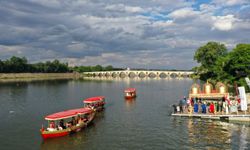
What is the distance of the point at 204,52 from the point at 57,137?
367ft

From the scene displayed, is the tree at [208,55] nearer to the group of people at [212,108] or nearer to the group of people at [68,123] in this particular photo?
the group of people at [212,108]

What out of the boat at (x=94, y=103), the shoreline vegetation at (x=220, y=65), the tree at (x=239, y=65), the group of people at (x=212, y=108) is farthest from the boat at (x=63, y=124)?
the tree at (x=239, y=65)

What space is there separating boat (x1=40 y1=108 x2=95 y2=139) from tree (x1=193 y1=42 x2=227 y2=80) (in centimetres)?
9996

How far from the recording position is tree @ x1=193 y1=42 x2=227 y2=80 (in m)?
132

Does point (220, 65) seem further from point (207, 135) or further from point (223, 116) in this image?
point (207, 135)

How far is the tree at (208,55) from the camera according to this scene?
13200cm

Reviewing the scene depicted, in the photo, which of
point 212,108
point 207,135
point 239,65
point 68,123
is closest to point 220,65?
point 239,65

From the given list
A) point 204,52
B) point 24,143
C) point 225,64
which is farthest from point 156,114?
point 204,52

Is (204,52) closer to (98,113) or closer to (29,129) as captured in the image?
(98,113)

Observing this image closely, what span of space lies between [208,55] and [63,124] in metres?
106

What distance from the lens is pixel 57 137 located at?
35.2m

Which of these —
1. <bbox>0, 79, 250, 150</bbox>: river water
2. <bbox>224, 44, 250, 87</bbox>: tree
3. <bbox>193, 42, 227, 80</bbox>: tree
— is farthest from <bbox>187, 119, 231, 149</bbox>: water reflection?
<bbox>193, 42, 227, 80</bbox>: tree

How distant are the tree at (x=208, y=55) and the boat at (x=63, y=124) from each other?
9996cm

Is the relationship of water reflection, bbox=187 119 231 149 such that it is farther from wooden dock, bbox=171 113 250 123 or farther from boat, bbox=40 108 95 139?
boat, bbox=40 108 95 139
